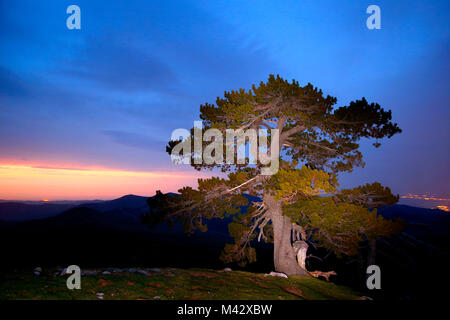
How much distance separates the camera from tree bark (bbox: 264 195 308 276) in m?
15.0

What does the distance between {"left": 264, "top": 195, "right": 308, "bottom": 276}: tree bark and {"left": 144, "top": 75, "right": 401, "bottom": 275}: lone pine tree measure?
6cm

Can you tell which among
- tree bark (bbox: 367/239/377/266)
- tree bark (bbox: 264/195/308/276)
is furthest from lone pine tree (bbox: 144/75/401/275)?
tree bark (bbox: 367/239/377/266)

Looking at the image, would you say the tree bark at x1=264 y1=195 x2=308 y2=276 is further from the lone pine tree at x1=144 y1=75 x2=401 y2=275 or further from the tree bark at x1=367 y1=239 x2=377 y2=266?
the tree bark at x1=367 y1=239 x2=377 y2=266

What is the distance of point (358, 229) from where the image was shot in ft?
38.6

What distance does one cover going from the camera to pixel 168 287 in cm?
995

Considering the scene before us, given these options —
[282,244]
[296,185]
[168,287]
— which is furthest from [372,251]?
[168,287]

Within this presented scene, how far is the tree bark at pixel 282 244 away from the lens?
589 inches

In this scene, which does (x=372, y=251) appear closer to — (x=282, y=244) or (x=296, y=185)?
(x=282, y=244)

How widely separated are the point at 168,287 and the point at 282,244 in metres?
8.05

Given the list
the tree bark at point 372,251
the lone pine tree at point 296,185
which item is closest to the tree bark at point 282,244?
the lone pine tree at point 296,185

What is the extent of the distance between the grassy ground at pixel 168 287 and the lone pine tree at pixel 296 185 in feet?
8.94
